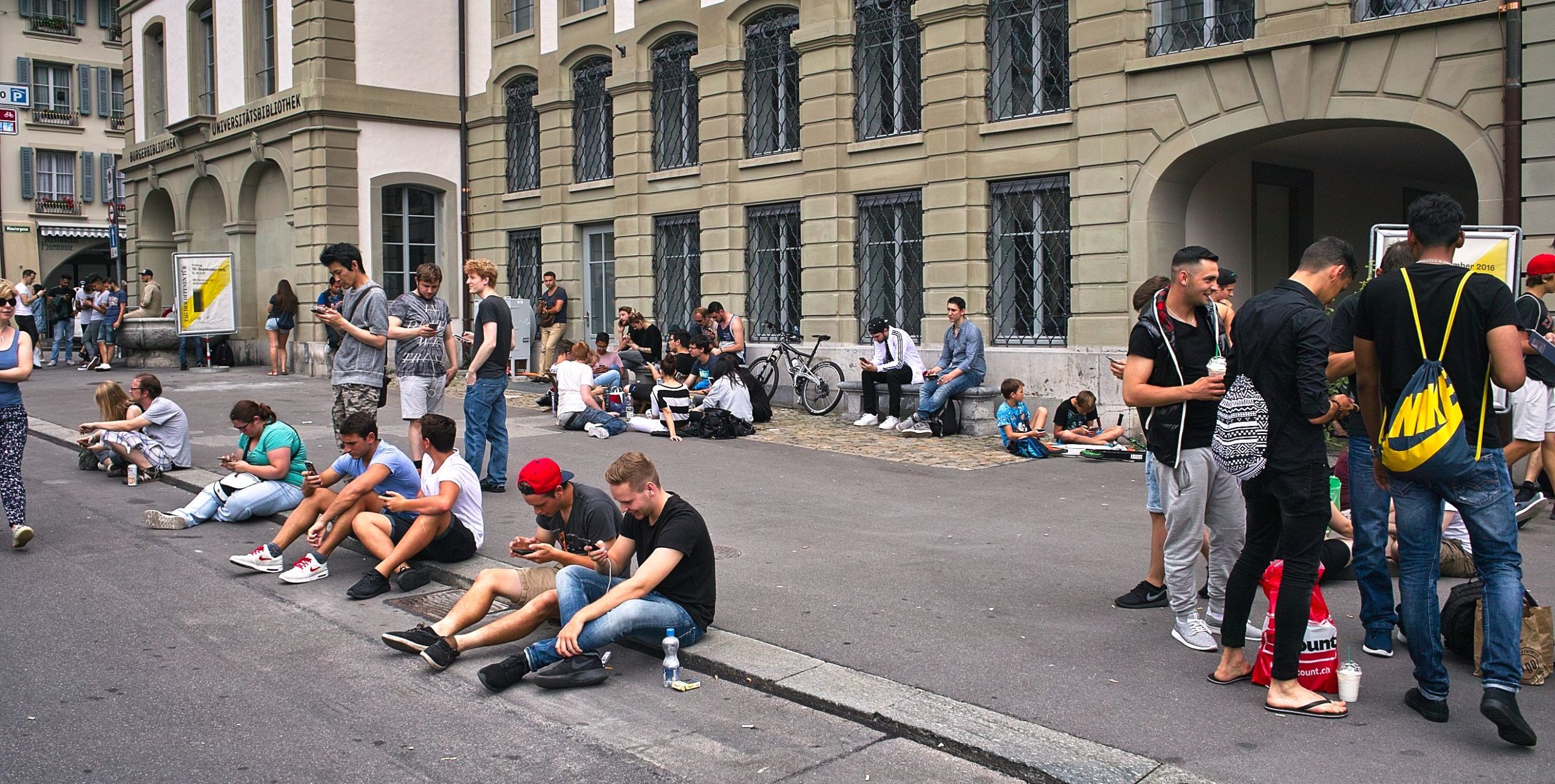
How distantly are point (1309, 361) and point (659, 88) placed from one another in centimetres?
1716

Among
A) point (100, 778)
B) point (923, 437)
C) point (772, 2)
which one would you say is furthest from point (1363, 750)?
point (772, 2)

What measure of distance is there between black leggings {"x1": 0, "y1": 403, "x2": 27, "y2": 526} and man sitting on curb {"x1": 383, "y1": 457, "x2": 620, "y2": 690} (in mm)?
3954

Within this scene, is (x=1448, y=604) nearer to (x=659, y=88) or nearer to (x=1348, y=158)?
(x=1348, y=158)

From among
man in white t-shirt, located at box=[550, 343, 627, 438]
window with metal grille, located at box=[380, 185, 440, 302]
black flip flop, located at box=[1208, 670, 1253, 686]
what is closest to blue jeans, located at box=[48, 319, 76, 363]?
window with metal grille, located at box=[380, 185, 440, 302]

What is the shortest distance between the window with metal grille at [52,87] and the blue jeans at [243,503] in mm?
42630

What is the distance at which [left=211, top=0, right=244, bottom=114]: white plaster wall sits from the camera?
Answer: 26.2 meters

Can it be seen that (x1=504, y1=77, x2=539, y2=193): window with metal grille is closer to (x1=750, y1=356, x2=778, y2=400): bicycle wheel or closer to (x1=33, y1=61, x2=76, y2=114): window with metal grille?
(x1=750, y1=356, x2=778, y2=400): bicycle wheel

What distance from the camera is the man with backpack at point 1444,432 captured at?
4664 millimetres

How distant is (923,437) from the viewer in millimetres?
14836

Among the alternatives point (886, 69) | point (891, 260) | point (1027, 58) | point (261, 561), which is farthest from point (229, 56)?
point (261, 561)

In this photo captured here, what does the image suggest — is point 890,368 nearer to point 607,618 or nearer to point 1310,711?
point 607,618

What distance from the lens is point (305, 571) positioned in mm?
7711

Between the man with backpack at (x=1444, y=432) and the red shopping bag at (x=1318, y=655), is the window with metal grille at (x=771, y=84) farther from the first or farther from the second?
the red shopping bag at (x=1318, y=655)

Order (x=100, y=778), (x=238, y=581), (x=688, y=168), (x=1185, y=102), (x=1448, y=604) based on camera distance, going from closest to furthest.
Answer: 1. (x=100, y=778)
2. (x=1448, y=604)
3. (x=238, y=581)
4. (x=1185, y=102)
5. (x=688, y=168)
